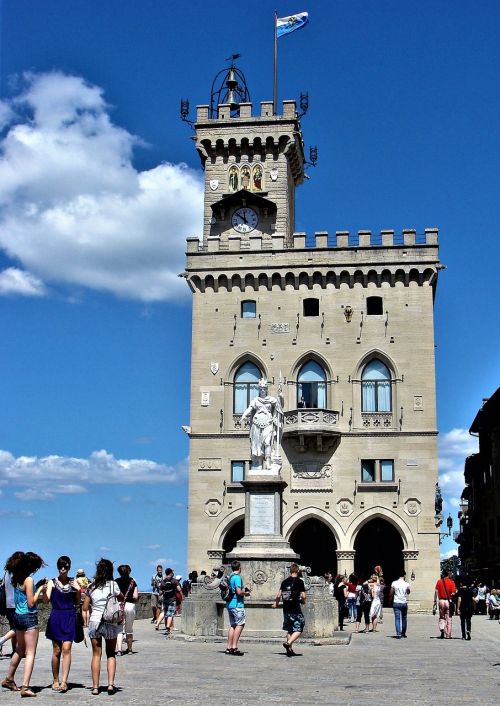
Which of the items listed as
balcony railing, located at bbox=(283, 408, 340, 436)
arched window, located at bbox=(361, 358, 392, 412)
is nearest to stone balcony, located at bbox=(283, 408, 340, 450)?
balcony railing, located at bbox=(283, 408, 340, 436)

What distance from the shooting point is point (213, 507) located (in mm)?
44875

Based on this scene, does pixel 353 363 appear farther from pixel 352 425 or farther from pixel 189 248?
pixel 189 248

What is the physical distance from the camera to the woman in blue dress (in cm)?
1304

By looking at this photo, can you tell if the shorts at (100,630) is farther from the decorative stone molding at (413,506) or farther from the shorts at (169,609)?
the decorative stone molding at (413,506)

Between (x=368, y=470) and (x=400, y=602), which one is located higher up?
(x=368, y=470)

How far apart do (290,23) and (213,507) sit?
85.2 ft

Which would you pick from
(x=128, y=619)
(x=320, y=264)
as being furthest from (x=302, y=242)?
(x=128, y=619)

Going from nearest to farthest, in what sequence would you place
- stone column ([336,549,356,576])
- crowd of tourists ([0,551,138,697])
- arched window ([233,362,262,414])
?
crowd of tourists ([0,551,138,697]) → stone column ([336,549,356,576]) → arched window ([233,362,262,414])

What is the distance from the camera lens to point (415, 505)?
43906 millimetres

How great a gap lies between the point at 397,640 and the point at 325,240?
26.4m

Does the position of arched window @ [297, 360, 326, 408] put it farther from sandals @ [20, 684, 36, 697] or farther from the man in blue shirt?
sandals @ [20, 684, 36, 697]

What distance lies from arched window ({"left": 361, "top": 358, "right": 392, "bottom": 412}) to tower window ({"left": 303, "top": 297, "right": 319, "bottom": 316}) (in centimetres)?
366

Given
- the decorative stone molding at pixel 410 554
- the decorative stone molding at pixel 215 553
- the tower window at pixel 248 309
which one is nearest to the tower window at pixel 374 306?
the tower window at pixel 248 309

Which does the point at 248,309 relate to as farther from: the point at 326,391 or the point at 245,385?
the point at 326,391
